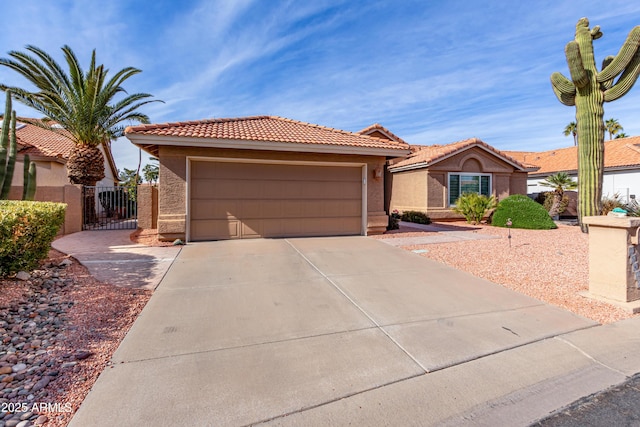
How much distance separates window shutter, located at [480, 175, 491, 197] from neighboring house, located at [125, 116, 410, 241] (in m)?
8.64

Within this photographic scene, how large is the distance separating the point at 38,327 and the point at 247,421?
3125 millimetres

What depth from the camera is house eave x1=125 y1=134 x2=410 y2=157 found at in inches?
350

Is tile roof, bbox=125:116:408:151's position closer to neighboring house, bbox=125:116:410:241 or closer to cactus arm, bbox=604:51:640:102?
neighboring house, bbox=125:116:410:241

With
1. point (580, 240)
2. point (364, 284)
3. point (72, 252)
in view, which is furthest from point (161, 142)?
point (580, 240)

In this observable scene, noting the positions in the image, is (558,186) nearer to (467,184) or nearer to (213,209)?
(467,184)

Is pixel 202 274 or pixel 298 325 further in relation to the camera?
pixel 202 274

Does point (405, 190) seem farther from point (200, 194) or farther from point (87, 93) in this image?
point (87, 93)

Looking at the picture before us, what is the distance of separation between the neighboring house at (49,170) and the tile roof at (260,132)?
505 centimetres

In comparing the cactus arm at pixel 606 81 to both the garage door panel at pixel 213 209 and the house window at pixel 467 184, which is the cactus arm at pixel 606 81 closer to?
the house window at pixel 467 184

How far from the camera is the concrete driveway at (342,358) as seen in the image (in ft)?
8.30

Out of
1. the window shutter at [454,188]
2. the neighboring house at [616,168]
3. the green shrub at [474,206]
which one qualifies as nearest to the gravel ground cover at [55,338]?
the green shrub at [474,206]

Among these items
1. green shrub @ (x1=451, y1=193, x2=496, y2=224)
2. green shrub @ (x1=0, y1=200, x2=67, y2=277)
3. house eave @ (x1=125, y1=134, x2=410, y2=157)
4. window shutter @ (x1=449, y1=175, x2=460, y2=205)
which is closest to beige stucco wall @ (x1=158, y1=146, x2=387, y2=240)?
house eave @ (x1=125, y1=134, x2=410, y2=157)

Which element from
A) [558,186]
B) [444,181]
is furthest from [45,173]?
[558,186]

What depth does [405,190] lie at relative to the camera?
60.4ft
